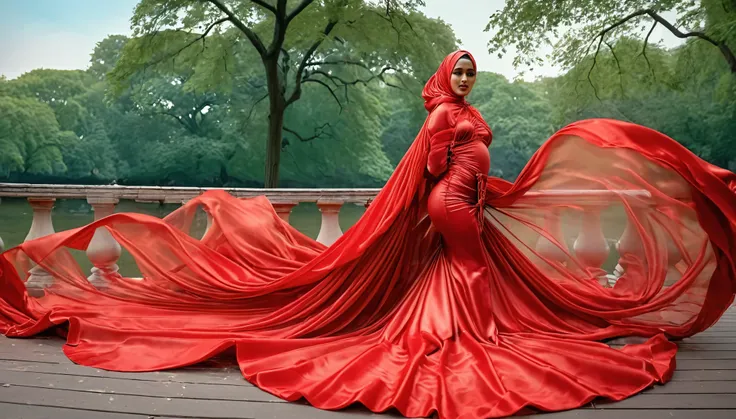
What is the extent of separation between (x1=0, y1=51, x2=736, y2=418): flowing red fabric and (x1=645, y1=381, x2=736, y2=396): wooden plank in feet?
0.20

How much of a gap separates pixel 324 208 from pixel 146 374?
1625 millimetres

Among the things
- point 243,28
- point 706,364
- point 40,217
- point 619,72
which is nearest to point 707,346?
point 706,364

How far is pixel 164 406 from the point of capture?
182 centimetres

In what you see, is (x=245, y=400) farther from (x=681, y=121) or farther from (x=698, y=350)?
(x=681, y=121)

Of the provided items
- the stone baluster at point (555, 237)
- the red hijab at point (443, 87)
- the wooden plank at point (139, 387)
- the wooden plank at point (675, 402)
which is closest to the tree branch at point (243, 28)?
the red hijab at point (443, 87)

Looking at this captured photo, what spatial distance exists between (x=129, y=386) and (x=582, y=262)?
2.22 metres

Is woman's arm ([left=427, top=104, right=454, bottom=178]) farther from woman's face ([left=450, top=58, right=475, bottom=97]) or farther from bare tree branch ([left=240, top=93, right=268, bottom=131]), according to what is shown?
bare tree branch ([left=240, top=93, right=268, bottom=131])

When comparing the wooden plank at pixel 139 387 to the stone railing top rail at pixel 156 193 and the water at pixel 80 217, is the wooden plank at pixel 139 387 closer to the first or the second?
the water at pixel 80 217

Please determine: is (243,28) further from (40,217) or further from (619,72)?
(40,217)

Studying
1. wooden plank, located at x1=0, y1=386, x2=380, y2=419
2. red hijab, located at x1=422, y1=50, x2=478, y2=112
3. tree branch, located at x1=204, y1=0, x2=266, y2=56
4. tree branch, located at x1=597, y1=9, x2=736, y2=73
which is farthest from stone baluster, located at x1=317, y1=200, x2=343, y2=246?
tree branch, located at x1=597, y1=9, x2=736, y2=73

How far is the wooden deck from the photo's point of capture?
178cm

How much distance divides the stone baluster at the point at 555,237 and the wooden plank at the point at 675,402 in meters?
0.89

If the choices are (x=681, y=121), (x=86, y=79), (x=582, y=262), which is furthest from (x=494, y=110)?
(x=582, y=262)

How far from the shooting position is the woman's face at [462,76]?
7.88ft
